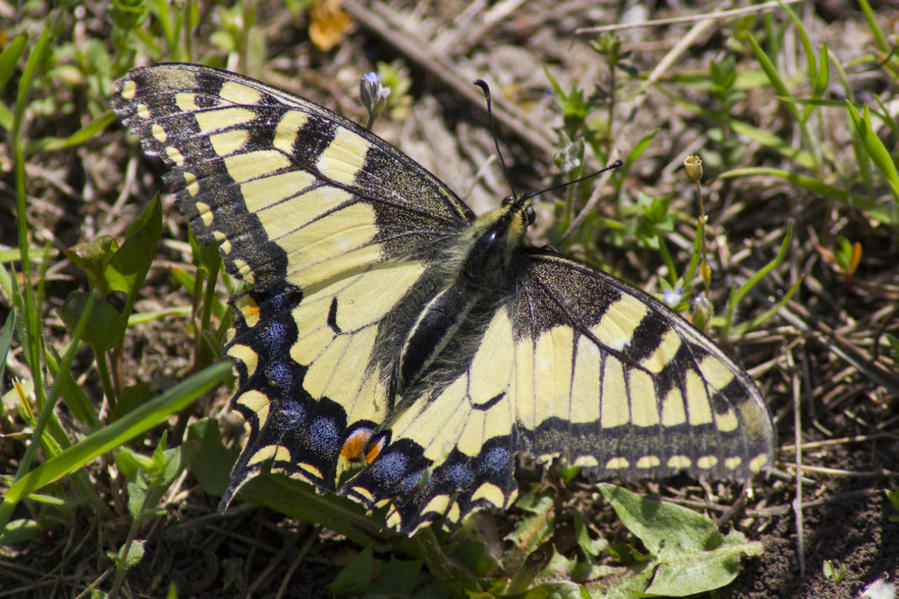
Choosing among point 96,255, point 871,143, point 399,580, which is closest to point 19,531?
point 96,255

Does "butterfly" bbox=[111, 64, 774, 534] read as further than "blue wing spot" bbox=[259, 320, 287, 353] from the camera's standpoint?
No

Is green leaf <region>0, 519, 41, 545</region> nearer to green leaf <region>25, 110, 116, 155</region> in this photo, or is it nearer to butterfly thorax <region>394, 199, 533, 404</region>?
butterfly thorax <region>394, 199, 533, 404</region>

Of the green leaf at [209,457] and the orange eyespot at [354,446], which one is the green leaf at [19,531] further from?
the orange eyespot at [354,446]

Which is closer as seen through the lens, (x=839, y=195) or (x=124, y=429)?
(x=124, y=429)

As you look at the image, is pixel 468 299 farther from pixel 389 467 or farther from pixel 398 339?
pixel 389 467

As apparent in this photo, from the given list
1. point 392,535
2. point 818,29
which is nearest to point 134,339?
point 392,535

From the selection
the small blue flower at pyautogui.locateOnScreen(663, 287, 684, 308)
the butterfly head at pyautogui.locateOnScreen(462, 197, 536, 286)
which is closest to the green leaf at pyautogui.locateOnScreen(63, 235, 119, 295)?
the butterfly head at pyautogui.locateOnScreen(462, 197, 536, 286)
